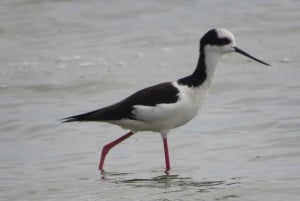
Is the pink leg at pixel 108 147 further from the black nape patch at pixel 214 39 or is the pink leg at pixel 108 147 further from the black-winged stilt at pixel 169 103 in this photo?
the black nape patch at pixel 214 39

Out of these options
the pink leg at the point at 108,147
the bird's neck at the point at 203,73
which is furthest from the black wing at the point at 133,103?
the pink leg at the point at 108,147

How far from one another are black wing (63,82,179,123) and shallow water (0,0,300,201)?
0.52m

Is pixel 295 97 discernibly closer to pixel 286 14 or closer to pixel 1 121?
pixel 1 121

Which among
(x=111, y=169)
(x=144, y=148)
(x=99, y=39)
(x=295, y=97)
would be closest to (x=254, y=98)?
(x=295, y=97)

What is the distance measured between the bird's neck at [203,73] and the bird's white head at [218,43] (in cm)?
2

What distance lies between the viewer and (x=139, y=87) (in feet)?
41.8

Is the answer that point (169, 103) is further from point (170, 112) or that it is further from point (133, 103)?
point (133, 103)

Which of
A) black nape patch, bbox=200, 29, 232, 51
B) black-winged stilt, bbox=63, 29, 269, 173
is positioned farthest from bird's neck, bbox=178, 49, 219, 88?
black nape patch, bbox=200, 29, 232, 51

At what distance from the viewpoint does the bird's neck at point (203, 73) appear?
9164 mm

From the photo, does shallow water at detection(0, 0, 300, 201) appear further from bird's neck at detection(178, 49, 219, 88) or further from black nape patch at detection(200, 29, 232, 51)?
black nape patch at detection(200, 29, 232, 51)

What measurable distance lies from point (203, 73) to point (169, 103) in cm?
53

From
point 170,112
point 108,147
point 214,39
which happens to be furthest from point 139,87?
point 170,112

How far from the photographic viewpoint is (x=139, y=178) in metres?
8.70

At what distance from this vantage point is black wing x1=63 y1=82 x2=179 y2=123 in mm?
9039
